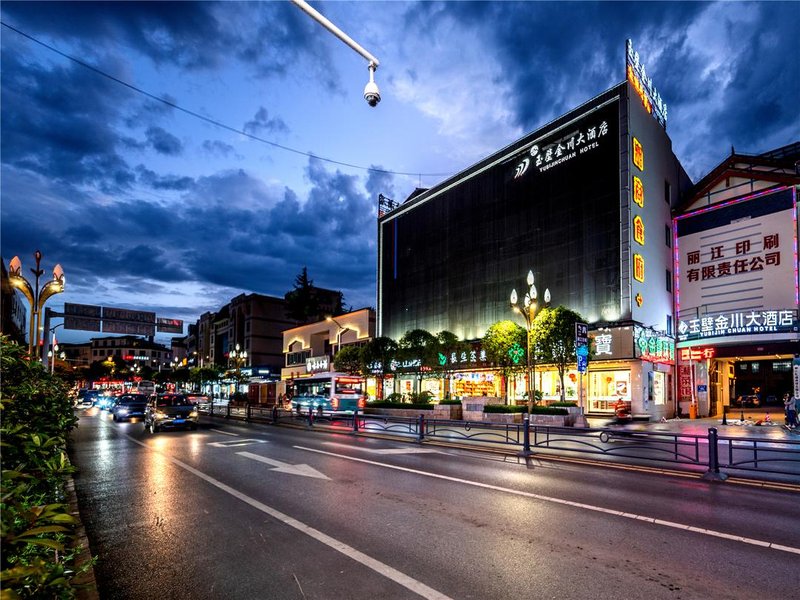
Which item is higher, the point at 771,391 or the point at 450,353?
the point at 450,353

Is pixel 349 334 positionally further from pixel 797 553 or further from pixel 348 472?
pixel 797 553

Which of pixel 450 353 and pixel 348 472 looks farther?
pixel 450 353

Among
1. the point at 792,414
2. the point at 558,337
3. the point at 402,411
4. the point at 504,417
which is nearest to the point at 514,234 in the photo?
the point at 558,337

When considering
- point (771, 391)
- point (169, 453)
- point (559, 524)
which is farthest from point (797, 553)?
point (771, 391)

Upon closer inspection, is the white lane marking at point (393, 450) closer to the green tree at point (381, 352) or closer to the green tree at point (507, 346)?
the green tree at point (507, 346)

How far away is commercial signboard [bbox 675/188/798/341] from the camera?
30.4m

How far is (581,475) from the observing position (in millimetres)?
11359

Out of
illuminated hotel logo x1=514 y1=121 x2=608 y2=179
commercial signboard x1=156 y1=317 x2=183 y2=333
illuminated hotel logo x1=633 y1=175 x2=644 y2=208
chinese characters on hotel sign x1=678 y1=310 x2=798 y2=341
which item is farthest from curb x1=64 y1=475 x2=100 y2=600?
illuminated hotel logo x1=514 y1=121 x2=608 y2=179

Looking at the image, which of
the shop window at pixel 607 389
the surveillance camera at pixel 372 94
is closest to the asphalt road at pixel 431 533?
the surveillance camera at pixel 372 94

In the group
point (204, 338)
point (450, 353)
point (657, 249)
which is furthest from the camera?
point (204, 338)

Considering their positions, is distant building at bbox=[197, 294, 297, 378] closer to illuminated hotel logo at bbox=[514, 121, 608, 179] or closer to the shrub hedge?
illuminated hotel logo at bbox=[514, 121, 608, 179]

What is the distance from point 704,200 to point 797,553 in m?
37.7

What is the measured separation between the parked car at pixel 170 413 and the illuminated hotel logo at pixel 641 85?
3479 cm

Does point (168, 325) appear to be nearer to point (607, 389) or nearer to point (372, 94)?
point (372, 94)
